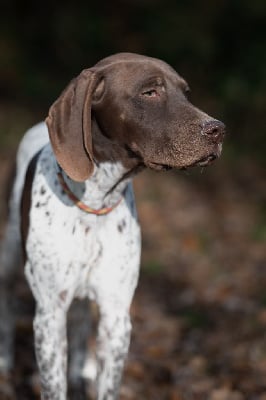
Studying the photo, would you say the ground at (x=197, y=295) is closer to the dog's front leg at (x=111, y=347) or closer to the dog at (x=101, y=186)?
the dog's front leg at (x=111, y=347)

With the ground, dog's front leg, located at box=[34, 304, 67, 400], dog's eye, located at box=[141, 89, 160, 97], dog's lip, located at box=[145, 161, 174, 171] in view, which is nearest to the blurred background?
the ground

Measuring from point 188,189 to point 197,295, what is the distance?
11.3 ft

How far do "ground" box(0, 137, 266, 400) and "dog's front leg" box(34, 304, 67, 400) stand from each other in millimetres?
784

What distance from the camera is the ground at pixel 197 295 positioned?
516 cm

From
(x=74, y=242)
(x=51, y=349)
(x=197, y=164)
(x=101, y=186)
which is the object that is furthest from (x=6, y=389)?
(x=197, y=164)

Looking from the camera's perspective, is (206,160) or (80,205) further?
(80,205)

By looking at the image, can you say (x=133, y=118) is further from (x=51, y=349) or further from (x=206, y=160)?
(x=51, y=349)

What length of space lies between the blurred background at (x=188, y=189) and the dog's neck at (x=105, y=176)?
1521 millimetres

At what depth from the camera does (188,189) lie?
10.1m

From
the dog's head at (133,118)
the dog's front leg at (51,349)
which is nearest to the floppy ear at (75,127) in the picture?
the dog's head at (133,118)

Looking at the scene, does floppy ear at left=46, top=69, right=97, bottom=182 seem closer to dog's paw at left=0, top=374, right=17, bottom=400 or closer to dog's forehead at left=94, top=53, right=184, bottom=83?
dog's forehead at left=94, top=53, right=184, bottom=83

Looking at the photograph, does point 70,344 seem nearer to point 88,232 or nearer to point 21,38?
point 88,232

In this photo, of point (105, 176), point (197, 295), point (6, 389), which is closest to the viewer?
point (105, 176)

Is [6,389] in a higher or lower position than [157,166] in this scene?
lower
